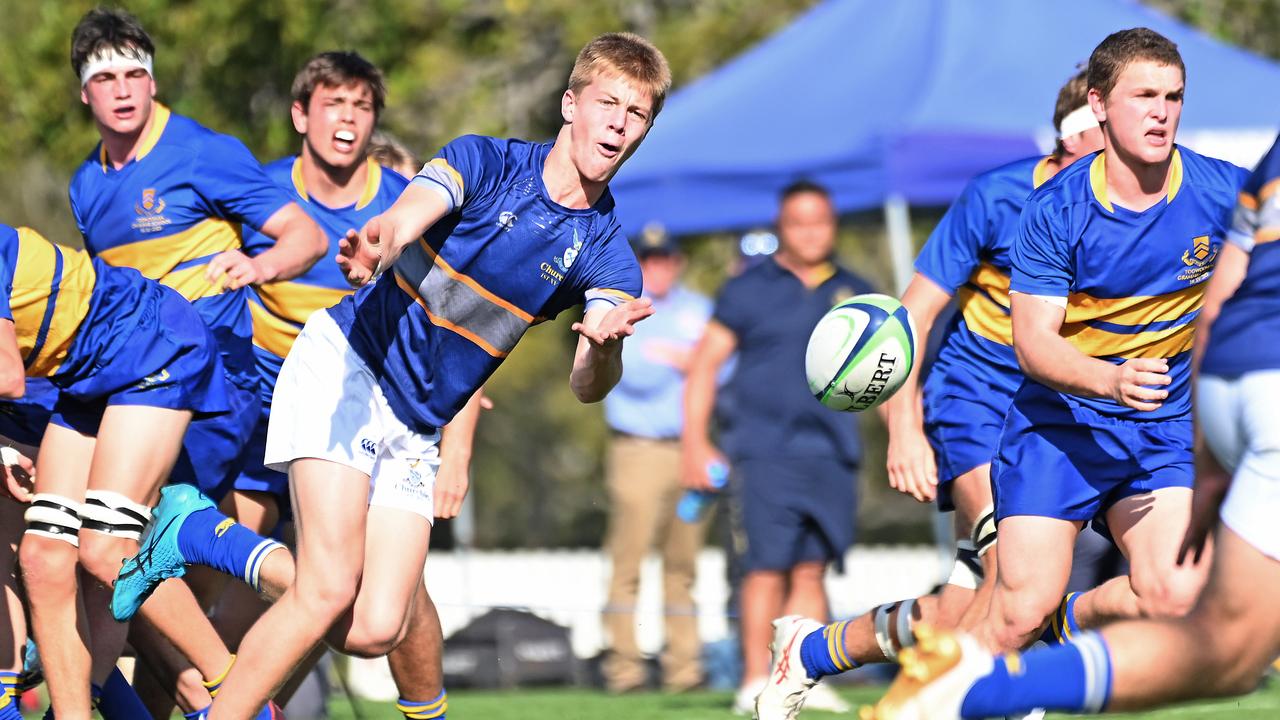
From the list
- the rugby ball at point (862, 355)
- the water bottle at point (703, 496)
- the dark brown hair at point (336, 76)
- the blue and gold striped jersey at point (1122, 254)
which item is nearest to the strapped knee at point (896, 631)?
the rugby ball at point (862, 355)

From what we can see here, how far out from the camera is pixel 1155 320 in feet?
16.9

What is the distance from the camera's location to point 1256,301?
3.82 meters

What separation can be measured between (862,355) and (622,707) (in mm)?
3987

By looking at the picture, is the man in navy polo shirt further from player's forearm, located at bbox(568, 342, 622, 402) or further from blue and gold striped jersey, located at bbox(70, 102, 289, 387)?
player's forearm, located at bbox(568, 342, 622, 402)

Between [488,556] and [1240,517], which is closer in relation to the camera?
[1240,517]

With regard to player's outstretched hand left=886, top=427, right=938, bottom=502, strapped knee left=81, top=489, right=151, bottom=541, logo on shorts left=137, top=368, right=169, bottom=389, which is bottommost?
strapped knee left=81, top=489, right=151, bottom=541

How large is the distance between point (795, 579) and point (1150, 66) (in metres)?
4.23

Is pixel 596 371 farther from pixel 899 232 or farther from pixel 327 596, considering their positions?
pixel 899 232

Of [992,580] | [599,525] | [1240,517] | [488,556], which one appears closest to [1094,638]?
[1240,517]

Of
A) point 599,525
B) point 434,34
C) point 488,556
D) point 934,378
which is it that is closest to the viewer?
point 934,378

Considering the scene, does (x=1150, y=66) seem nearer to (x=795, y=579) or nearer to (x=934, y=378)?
(x=934, y=378)

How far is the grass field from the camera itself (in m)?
7.80

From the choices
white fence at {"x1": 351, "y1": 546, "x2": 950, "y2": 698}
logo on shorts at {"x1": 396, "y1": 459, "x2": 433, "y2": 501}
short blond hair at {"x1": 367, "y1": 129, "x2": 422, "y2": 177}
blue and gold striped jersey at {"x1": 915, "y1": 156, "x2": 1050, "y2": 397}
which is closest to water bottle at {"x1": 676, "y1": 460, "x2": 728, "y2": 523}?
short blond hair at {"x1": 367, "y1": 129, "x2": 422, "y2": 177}

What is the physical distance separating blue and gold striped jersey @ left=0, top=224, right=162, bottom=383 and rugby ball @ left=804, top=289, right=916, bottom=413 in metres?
2.19
